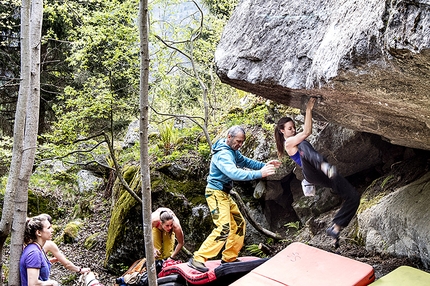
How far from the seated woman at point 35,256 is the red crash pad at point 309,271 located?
2.57 m

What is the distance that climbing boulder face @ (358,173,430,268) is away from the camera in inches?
180

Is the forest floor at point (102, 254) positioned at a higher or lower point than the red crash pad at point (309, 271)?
lower

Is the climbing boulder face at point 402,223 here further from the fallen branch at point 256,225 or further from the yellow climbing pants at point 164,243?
the yellow climbing pants at point 164,243

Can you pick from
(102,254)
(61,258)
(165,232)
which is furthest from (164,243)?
(102,254)

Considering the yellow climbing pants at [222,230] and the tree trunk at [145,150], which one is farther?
the yellow climbing pants at [222,230]

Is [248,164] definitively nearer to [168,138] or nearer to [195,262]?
[195,262]

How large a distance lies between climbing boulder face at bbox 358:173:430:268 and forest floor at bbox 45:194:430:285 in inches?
5.3

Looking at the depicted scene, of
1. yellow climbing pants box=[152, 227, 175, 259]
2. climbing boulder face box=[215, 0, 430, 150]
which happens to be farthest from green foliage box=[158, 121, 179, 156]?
climbing boulder face box=[215, 0, 430, 150]

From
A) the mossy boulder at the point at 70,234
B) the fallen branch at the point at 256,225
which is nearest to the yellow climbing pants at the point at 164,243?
the fallen branch at the point at 256,225

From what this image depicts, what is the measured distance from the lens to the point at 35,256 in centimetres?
481

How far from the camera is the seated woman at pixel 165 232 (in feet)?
19.2

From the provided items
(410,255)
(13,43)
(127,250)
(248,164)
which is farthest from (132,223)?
(13,43)

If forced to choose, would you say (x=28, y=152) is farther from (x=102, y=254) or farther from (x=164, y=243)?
(x=102, y=254)

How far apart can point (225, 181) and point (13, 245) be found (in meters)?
3.04
